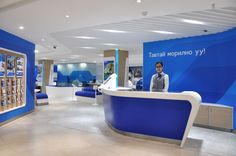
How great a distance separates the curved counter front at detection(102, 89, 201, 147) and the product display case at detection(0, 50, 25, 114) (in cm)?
357

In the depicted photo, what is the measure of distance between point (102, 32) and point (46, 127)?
3337 millimetres

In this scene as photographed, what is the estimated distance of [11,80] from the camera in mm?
6516

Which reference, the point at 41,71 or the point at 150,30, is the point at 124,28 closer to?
the point at 150,30

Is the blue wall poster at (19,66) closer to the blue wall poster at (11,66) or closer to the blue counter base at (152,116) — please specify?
the blue wall poster at (11,66)

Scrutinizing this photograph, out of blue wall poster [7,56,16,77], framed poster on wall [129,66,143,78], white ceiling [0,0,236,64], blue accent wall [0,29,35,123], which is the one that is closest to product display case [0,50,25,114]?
blue wall poster [7,56,16,77]

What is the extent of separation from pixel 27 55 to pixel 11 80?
1.21 metres

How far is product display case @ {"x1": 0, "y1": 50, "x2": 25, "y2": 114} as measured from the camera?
601 centimetres

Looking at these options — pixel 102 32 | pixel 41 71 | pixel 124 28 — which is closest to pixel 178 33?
pixel 124 28

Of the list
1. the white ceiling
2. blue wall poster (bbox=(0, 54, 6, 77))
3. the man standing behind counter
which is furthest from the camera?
blue wall poster (bbox=(0, 54, 6, 77))

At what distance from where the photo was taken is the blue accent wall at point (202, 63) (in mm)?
5793

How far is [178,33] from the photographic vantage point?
621 cm

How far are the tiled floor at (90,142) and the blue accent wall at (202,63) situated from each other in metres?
1.39

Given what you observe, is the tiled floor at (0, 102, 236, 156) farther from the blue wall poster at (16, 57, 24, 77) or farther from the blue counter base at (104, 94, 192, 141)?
the blue wall poster at (16, 57, 24, 77)

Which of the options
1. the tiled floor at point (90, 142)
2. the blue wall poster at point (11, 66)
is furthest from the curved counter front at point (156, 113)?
the blue wall poster at point (11, 66)
